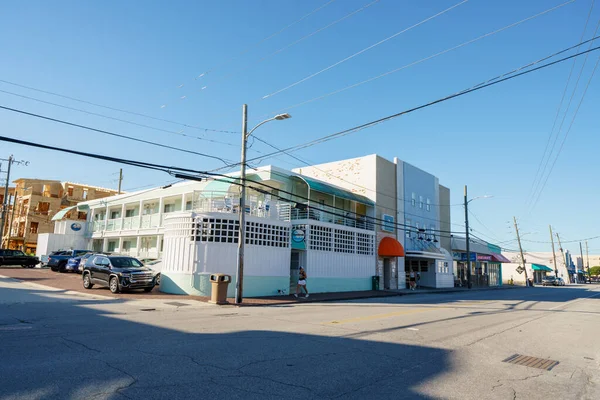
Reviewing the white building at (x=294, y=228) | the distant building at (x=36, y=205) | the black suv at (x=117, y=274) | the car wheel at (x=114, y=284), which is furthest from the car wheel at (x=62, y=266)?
the distant building at (x=36, y=205)

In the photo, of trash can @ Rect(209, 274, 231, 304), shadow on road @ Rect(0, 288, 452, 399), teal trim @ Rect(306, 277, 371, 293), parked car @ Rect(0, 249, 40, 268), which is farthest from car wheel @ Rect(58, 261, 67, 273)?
shadow on road @ Rect(0, 288, 452, 399)

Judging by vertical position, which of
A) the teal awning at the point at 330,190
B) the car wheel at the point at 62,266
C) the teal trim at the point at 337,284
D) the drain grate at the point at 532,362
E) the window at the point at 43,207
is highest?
the window at the point at 43,207

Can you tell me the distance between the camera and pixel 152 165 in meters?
13.3

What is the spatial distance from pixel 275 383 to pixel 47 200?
216 ft

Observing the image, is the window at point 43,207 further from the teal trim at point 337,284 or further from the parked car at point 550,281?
the parked car at point 550,281

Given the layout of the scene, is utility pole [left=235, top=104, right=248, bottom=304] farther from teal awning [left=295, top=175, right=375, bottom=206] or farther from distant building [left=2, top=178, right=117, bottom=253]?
distant building [left=2, top=178, right=117, bottom=253]

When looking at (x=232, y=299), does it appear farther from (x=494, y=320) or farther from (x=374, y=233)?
(x=374, y=233)

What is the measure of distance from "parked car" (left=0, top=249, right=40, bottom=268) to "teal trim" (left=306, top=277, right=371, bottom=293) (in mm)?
26375

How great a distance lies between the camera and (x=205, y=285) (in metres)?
20.3

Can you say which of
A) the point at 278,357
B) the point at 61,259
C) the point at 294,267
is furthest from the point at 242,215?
the point at 61,259

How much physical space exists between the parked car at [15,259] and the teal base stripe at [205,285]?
71.1 ft

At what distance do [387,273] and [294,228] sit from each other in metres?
12.4

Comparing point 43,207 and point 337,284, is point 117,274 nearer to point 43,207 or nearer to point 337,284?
point 337,284

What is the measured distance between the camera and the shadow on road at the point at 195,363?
5.22 meters
